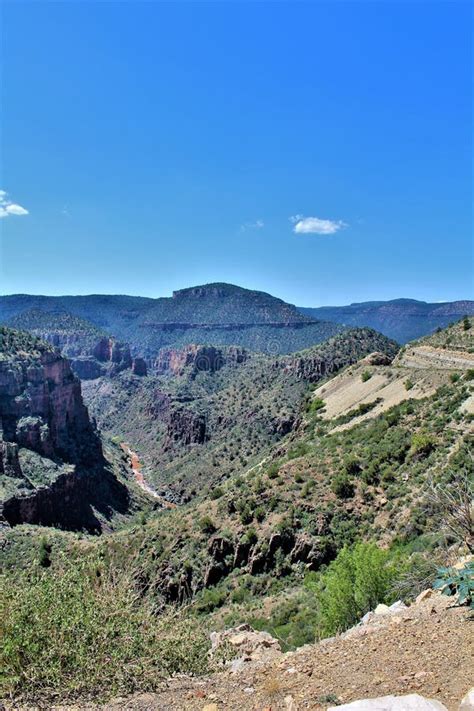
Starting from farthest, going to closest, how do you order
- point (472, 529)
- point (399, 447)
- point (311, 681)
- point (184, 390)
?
point (184, 390) < point (399, 447) < point (472, 529) < point (311, 681)

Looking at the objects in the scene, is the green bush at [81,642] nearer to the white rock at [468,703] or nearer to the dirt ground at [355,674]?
the dirt ground at [355,674]

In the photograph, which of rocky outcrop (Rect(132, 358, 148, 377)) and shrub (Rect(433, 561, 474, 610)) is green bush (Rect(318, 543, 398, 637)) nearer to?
shrub (Rect(433, 561, 474, 610))

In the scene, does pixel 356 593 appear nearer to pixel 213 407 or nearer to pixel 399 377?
pixel 399 377

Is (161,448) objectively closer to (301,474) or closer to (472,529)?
(301,474)

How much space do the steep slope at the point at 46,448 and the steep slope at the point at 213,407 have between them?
1514 cm

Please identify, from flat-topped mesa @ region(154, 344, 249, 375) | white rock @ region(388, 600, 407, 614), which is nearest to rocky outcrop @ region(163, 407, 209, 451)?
flat-topped mesa @ region(154, 344, 249, 375)

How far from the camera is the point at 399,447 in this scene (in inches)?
1315

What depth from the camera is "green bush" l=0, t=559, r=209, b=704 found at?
10820mm

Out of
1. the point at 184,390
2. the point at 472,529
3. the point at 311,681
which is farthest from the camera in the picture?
the point at 184,390

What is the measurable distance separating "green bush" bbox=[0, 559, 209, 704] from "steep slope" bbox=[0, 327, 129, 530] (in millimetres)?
46928

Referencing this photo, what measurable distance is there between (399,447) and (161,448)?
98205 millimetres

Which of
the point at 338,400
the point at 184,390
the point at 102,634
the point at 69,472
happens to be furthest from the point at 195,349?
the point at 102,634

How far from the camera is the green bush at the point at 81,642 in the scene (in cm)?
1082

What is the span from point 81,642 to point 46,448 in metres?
69.1
